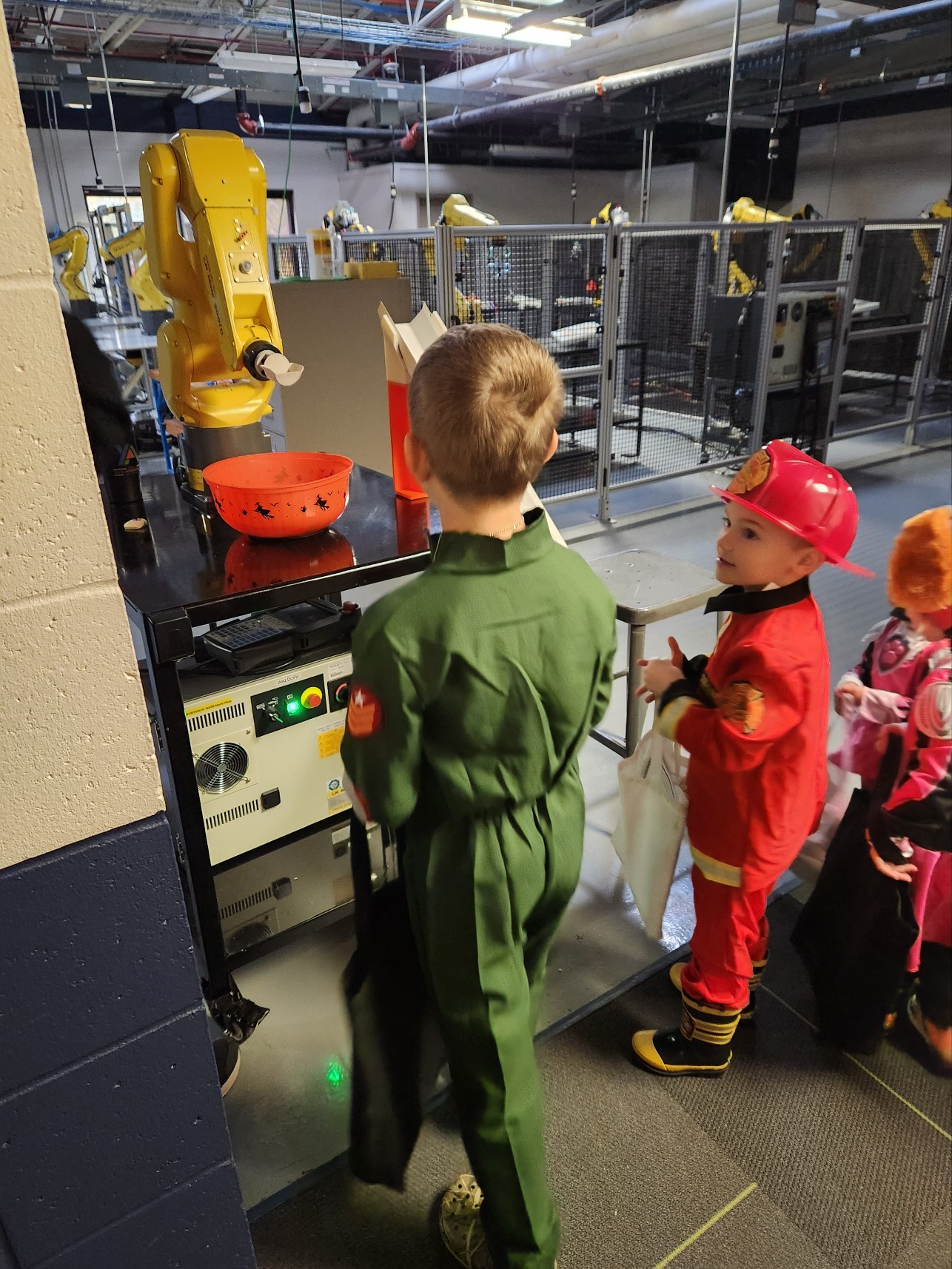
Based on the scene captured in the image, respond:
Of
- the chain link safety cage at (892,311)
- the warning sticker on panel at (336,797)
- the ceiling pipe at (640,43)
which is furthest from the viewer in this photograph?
the chain link safety cage at (892,311)

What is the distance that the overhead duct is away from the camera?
5359 millimetres

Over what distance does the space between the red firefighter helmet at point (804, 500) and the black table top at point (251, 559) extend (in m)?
0.56

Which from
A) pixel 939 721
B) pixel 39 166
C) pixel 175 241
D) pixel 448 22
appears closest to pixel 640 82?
pixel 448 22

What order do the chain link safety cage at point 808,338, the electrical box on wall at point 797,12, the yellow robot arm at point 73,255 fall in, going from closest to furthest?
1. the electrical box on wall at point 797,12
2. the chain link safety cage at point 808,338
3. the yellow robot arm at point 73,255

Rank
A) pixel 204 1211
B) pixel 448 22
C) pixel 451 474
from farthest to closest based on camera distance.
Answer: pixel 448 22
pixel 204 1211
pixel 451 474

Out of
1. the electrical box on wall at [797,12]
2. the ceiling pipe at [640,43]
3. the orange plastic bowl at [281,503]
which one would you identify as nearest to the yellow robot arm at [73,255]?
the ceiling pipe at [640,43]

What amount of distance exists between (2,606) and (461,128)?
10.5 meters

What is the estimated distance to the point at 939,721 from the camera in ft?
4.36

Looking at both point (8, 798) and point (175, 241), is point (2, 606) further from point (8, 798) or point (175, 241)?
point (175, 241)

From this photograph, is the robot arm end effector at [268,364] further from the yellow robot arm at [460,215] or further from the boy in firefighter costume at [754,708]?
the yellow robot arm at [460,215]

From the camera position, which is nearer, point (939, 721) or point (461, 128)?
point (939, 721)

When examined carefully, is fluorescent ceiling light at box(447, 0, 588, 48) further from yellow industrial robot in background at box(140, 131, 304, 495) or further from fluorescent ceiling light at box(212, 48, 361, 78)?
yellow industrial robot in background at box(140, 131, 304, 495)

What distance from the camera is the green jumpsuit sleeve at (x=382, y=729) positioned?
0.94 metres

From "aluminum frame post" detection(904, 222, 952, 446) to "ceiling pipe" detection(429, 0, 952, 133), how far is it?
1.34 metres
